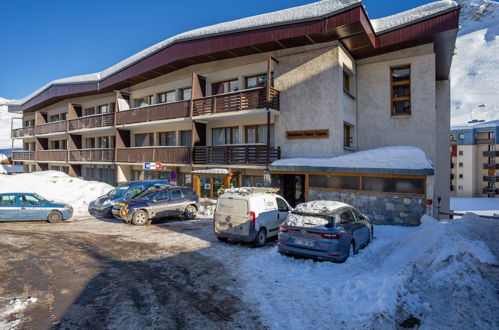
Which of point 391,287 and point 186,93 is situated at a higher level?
point 186,93

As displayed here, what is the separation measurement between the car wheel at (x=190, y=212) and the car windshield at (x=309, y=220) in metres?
8.15

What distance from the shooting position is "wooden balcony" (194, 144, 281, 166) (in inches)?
725

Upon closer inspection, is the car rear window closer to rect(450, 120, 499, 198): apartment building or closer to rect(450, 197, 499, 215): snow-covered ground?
rect(450, 197, 499, 215): snow-covered ground

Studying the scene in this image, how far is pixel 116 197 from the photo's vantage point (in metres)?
17.2

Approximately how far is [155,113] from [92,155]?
10700 mm

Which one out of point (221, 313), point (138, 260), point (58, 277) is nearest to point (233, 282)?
point (221, 313)

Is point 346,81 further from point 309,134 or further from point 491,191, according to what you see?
point 491,191

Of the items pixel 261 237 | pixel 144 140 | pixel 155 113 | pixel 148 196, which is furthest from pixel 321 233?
pixel 144 140

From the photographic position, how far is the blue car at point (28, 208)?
48.4 feet

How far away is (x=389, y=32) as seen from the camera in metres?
17.0

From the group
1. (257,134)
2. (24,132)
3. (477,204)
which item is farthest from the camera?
(477,204)

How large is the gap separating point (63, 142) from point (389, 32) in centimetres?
3805

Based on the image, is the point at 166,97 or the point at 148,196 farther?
the point at 166,97

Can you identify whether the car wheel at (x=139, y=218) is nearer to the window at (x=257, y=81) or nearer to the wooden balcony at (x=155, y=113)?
the wooden balcony at (x=155, y=113)
